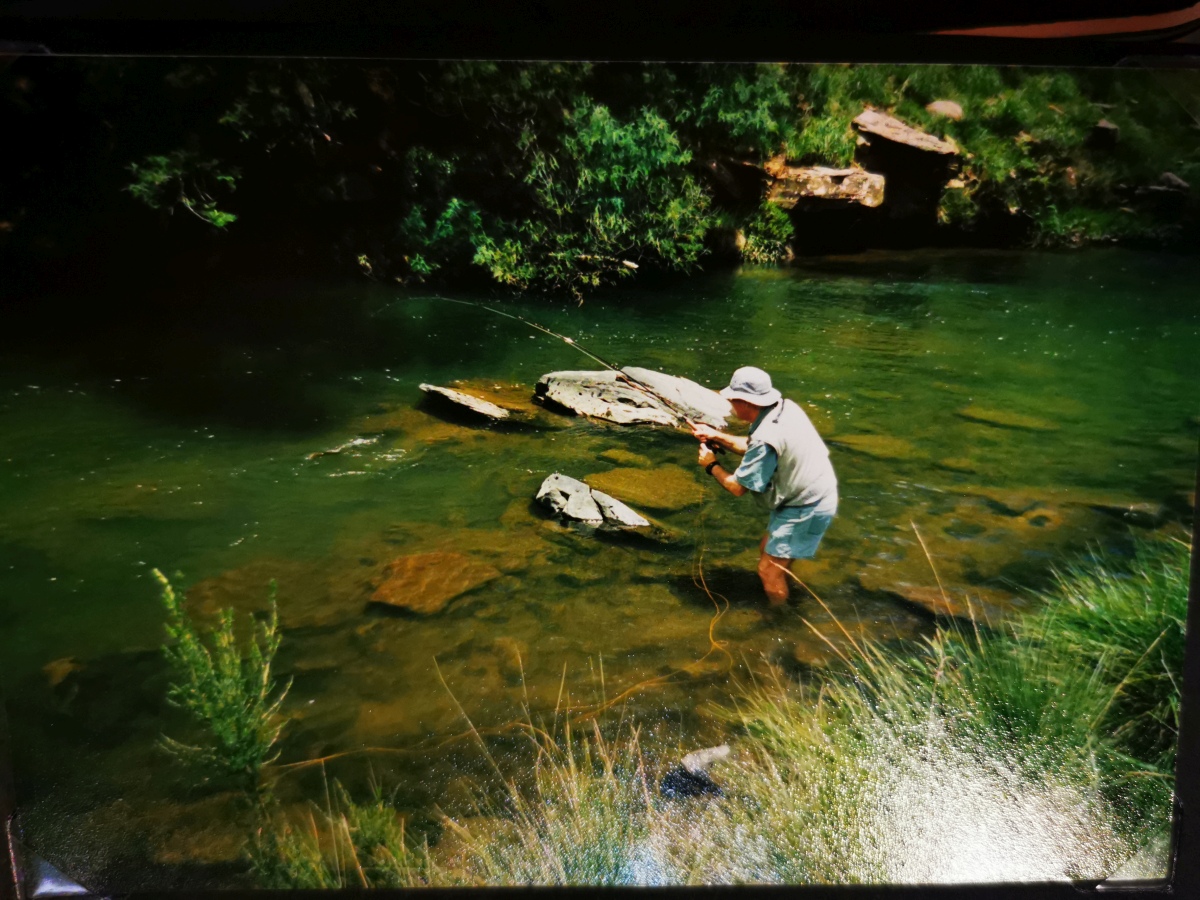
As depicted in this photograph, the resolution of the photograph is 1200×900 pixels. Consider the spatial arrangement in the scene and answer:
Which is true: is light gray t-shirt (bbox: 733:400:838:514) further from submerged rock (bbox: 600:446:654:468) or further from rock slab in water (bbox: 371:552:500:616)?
rock slab in water (bbox: 371:552:500:616)

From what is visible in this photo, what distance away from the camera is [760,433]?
6.15 feet

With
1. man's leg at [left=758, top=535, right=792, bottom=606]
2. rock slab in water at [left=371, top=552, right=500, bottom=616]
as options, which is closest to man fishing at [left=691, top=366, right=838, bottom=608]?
man's leg at [left=758, top=535, right=792, bottom=606]

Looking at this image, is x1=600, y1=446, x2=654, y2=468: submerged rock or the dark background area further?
x1=600, y1=446, x2=654, y2=468: submerged rock

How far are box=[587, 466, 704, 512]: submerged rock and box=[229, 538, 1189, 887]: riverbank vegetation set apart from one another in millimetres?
497

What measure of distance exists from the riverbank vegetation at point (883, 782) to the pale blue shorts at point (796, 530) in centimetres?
30

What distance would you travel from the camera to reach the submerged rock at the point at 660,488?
1.88 meters

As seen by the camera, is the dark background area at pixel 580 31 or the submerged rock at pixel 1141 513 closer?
the dark background area at pixel 580 31

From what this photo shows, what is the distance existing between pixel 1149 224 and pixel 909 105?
0.69m

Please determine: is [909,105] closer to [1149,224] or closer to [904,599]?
[1149,224]

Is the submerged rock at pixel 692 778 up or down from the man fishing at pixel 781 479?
down

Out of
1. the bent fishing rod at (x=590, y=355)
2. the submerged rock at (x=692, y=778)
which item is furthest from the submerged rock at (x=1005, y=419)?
the submerged rock at (x=692, y=778)

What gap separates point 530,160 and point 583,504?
91 cm

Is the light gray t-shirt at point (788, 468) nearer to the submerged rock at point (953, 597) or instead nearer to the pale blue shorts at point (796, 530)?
the pale blue shorts at point (796, 530)

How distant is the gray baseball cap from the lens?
1878mm
